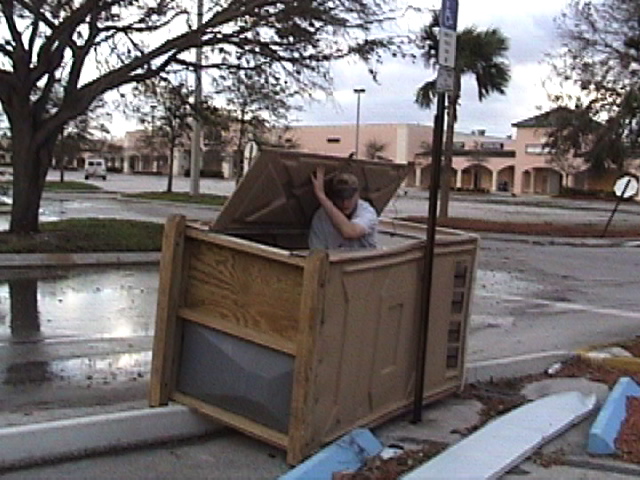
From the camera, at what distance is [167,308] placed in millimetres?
5258

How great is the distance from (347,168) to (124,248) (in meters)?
10.7

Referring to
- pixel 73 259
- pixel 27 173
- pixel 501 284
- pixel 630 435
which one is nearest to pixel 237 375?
pixel 630 435

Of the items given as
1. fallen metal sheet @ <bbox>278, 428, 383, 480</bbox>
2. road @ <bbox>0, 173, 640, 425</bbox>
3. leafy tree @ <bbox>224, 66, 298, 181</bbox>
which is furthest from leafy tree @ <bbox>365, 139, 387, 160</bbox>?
fallen metal sheet @ <bbox>278, 428, 383, 480</bbox>

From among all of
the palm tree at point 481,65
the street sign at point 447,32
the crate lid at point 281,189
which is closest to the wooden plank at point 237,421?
the crate lid at point 281,189

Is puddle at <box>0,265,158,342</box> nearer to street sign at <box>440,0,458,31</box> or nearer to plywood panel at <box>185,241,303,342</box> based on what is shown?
plywood panel at <box>185,241,303,342</box>

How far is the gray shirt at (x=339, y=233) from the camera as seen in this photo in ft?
18.4

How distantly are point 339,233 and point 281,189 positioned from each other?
475 mm

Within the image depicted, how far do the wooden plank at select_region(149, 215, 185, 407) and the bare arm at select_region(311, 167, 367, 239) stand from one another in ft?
3.01

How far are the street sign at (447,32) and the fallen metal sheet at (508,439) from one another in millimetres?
2318

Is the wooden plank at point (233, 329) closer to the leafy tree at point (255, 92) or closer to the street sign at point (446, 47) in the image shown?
the street sign at point (446, 47)

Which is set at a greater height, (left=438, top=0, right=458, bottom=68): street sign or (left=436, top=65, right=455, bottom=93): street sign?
(left=438, top=0, right=458, bottom=68): street sign

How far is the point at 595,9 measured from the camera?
29703 millimetres

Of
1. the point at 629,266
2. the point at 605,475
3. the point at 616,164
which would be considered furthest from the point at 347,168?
the point at 616,164

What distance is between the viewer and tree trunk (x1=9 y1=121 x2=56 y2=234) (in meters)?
16.0
